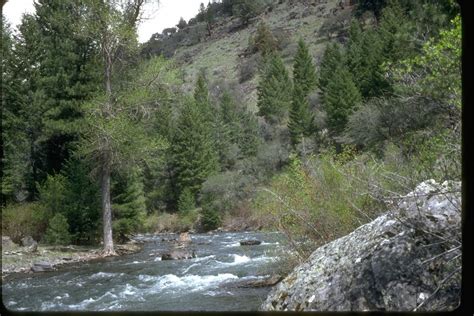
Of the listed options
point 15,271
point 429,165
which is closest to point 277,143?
point 15,271

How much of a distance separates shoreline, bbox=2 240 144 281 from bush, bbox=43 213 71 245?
0.59 metres

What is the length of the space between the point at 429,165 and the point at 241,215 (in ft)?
86.9

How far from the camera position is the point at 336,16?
5997cm

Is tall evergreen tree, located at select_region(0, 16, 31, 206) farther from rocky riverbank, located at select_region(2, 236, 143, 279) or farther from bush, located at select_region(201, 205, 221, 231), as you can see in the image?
bush, located at select_region(201, 205, 221, 231)

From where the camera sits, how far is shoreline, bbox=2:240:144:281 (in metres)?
13.0

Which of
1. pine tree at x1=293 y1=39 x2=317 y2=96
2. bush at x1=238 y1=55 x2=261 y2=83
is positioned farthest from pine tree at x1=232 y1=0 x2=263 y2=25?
pine tree at x1=293 y1=39 x2=317 y2=96

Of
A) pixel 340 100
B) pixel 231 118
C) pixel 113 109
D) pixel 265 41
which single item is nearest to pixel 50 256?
pixel 113 109

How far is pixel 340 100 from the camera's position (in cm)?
2983

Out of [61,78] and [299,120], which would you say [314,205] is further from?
[299,120]

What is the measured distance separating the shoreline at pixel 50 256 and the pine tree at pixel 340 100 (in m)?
16.1

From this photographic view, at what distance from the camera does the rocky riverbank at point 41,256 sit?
13.1 metres

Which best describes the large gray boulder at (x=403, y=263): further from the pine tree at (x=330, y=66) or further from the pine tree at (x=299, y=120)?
the pine tree at (x=330, y=66)

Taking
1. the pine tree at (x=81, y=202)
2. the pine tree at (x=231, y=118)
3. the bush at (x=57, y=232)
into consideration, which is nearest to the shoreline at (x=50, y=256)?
the bush at (x=57, y=232)

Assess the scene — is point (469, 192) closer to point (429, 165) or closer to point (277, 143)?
point (429, 165)
